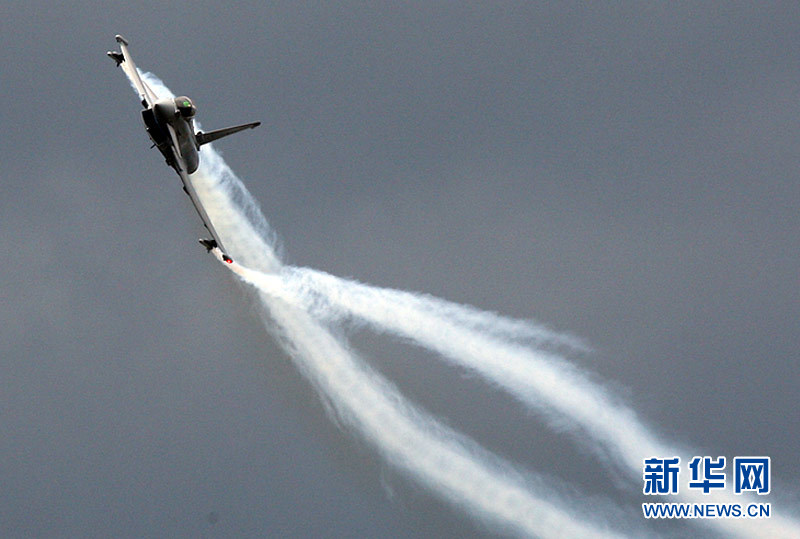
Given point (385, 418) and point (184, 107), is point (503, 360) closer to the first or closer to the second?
point (385, 418)

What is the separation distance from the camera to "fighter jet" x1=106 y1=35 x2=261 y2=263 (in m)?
76.4

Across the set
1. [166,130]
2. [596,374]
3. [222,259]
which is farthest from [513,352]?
[166,130]

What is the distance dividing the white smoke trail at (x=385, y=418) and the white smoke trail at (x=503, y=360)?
1.28 meters

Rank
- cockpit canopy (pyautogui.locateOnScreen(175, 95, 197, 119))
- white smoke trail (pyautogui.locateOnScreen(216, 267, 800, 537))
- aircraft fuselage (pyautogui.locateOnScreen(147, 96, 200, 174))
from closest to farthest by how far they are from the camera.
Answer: aircraft fuselage (pyautogui.locateOnScreen(147, 96, 200, 174)) < cockpit canopy (pyautogui.locateOnScreen(175, 95, 197, 119)) < white smoke trail (pyautogui.locateOnScreen(216, 267, 800, 537))

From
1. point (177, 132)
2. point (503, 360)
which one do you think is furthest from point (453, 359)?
point (177, 132)

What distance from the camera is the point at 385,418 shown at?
80.7 meters

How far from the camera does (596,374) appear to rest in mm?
81375

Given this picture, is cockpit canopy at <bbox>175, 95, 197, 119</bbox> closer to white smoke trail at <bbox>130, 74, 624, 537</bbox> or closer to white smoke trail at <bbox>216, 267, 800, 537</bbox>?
white smoke trail at <bbox>130, 74, 624, 537</bbox>

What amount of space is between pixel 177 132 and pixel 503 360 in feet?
65.8

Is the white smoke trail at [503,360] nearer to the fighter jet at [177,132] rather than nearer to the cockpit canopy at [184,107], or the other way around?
the fighter jet at [177,132]

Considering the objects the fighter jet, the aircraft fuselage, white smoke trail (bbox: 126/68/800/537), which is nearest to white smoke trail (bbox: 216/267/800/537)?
white smoke trail (bbox: 126/68/800/537)

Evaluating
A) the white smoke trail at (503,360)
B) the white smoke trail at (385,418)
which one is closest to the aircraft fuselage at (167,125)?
the white smoke trail at (385,418)

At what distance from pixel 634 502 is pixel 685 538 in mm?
3044

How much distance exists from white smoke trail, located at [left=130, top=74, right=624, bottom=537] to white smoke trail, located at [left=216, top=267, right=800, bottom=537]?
128cm
